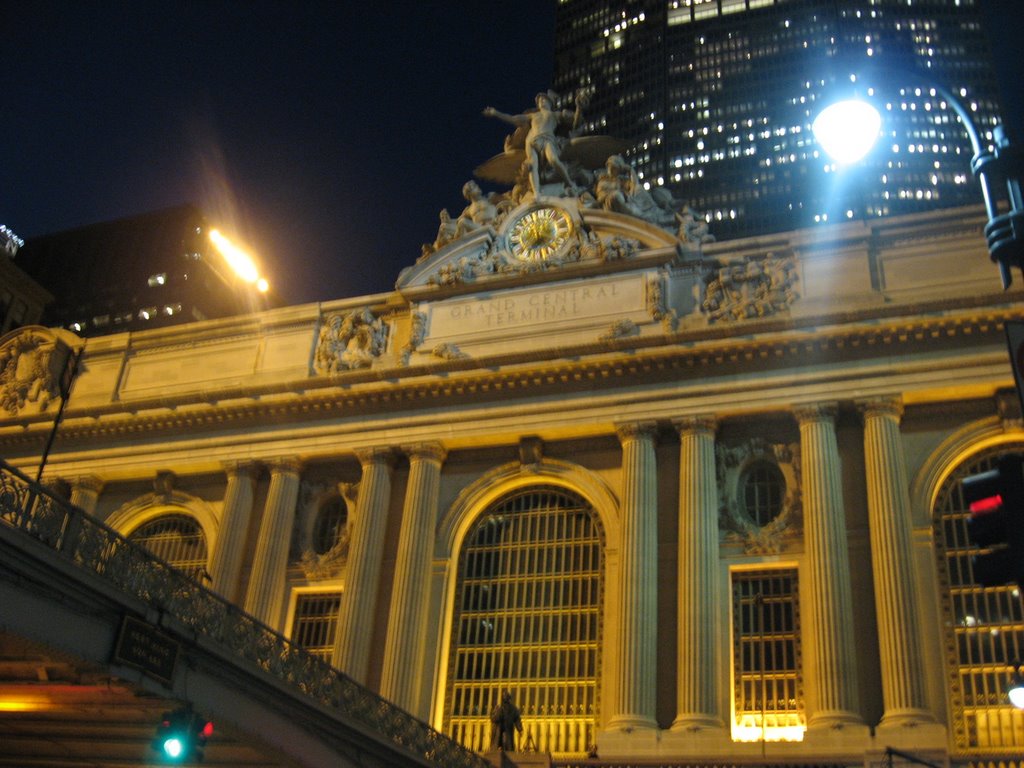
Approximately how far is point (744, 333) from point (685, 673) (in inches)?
377

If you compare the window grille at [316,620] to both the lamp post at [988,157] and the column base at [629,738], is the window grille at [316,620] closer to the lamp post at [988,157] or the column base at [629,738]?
the column base at [629,738]

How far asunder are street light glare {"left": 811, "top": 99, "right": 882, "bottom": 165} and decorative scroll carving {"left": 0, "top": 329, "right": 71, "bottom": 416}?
3671 centimetres

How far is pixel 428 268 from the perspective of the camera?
37.4m

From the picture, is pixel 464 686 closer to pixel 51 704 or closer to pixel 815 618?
pixel 815 618

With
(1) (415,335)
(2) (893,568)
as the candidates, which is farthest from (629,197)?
(2) (893,568)

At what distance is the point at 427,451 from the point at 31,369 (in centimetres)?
1825

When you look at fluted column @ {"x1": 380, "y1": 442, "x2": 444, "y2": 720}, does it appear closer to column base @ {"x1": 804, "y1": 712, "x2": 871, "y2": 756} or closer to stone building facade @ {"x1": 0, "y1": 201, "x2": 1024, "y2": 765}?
stone building facade @ {"x1": 0, "y1": 201, "x2": 1024, "y2": 765}

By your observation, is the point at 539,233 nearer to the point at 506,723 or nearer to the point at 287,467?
the point at 287,467

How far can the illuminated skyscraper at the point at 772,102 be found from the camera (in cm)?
8988

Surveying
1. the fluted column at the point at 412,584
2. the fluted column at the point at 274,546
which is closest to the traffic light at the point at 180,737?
the fluted column at the point at 412,584

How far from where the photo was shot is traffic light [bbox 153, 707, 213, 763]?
17.1 m

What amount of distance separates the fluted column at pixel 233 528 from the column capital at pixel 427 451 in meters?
5.82

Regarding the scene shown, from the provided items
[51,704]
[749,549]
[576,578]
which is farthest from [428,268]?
[51,704]

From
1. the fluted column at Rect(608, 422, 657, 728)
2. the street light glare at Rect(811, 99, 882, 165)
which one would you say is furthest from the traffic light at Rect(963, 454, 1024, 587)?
the fluted column at Rect(608, 422, 657, 728)
